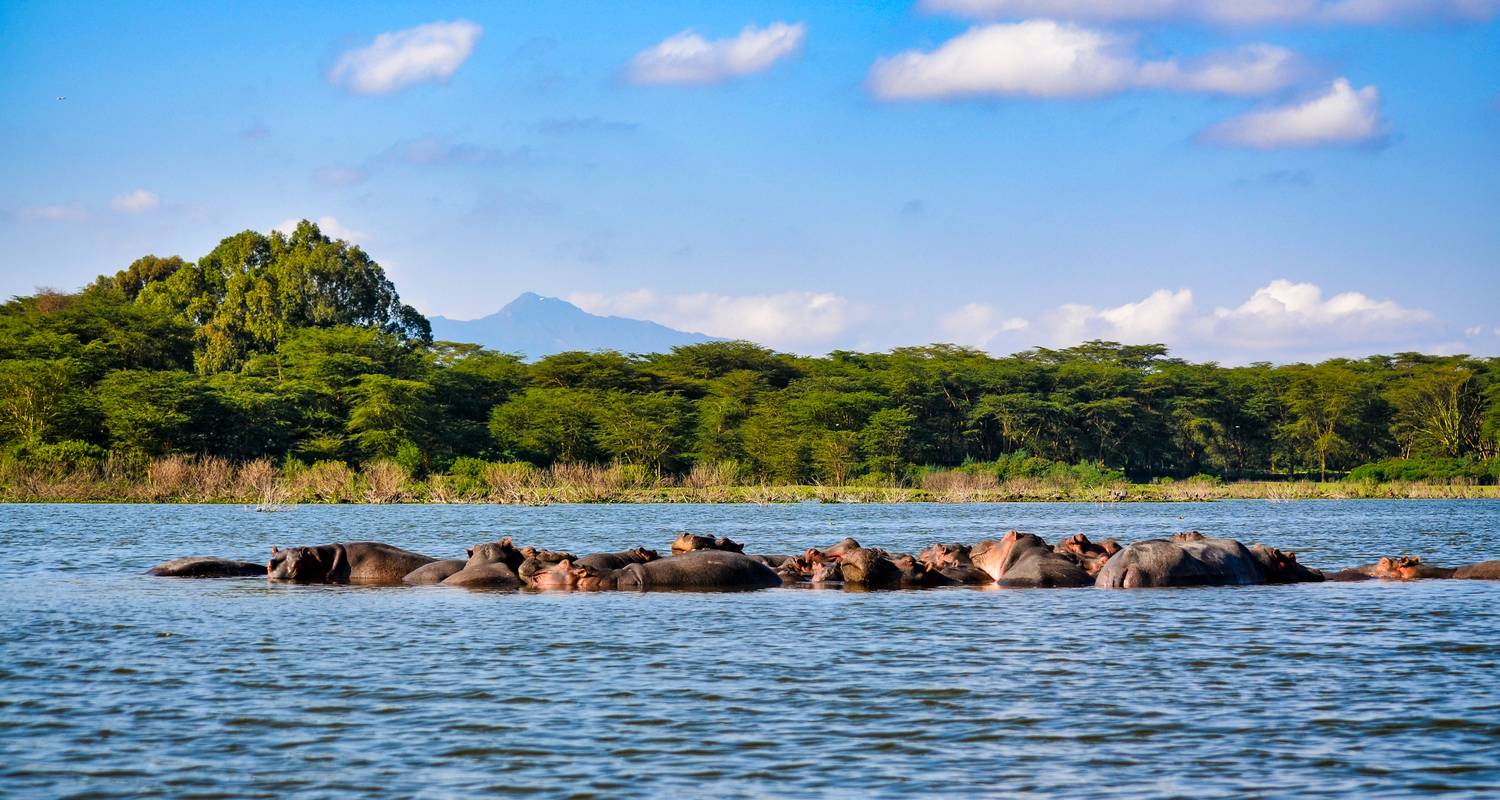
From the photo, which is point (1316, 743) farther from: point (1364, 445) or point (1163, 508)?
point (1364, 445)

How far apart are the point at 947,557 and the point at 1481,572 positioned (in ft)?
25.3

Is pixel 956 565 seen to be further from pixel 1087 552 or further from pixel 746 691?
pixel 746 691

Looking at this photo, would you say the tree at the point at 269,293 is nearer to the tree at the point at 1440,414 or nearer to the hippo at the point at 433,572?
the tree at the point at 1440,414

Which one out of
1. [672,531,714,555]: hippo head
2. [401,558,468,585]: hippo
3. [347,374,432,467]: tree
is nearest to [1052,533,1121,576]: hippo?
[672,531,714,555]: hippo head

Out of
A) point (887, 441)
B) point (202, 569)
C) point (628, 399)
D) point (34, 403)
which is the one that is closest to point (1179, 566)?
point (202, 569)

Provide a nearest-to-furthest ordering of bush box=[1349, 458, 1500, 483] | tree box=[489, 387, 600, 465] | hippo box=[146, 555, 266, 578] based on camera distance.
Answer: hippo box=[146, 555, 266, 578]
tree box=[489, 387, 600, 465]
bush box=[1349, 458, 1500, 483]

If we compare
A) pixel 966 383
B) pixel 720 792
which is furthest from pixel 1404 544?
pixel 966 383

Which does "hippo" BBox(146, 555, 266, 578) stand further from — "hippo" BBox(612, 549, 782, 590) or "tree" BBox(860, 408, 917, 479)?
"tree" BBox(860, 408, 917, 479)

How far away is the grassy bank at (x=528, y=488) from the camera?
59.8 metres

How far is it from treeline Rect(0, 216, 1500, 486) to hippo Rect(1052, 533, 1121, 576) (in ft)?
173

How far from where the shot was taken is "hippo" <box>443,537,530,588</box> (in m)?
20.8

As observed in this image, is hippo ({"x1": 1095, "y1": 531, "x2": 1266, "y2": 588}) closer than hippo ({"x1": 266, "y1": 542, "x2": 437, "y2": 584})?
Yes

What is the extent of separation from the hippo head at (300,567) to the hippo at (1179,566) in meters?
10.9

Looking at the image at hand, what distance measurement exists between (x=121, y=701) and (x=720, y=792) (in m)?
5.38
